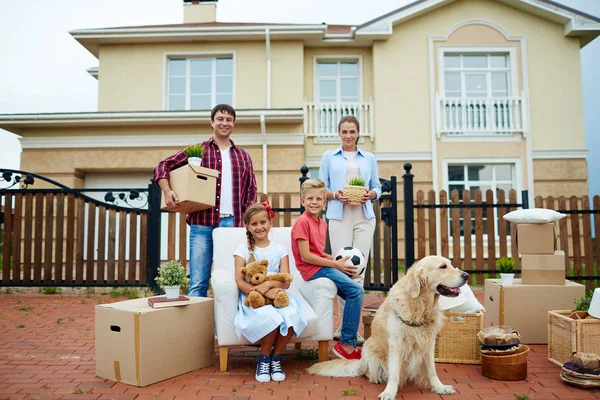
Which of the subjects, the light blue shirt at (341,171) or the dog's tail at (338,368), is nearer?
the dog's tail at (338,368)

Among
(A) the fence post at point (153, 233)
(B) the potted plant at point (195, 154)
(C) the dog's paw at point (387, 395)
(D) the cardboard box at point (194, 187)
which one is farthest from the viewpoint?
(A) the fence post at point (153, 233)

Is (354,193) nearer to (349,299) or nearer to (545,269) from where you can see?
(349,299)

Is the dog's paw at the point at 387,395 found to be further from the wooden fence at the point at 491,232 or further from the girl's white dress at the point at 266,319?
the wooden fence at the point at 491,232

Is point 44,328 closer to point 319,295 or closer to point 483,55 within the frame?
point 319,295

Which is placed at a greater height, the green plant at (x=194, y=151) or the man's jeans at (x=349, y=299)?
the green plant at (x=194, y=151)

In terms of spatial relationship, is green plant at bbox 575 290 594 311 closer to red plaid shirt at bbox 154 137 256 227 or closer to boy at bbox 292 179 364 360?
A: boy at bbox 292 179 364 360

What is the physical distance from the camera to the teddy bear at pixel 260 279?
3.55m

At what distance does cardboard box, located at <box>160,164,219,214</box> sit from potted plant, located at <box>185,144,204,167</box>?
0.07 meters

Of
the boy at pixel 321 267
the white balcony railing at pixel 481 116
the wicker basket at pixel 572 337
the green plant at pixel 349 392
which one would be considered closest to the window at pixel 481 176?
the white balcony railing at pixel 481 116

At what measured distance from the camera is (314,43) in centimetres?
1254

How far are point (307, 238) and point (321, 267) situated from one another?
281mm

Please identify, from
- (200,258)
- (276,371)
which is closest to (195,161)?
(200,258)

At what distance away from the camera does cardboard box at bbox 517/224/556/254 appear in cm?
459

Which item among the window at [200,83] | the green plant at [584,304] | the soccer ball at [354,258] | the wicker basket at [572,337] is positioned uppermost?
the window at [200,83]
